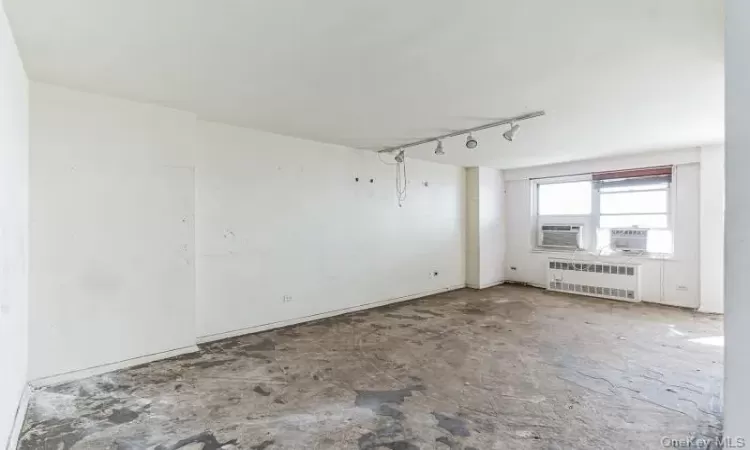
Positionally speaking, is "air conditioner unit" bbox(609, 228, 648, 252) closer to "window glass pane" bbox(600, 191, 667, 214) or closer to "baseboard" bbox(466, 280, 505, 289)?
"window glass pane" bbox(600, 191, 667, 214)

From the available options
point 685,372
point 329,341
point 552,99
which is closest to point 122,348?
point 329,341

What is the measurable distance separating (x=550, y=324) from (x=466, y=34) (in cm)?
386

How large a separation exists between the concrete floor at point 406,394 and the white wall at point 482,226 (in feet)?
8.98

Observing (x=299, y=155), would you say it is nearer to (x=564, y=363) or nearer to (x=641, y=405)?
(x=564, y=363)

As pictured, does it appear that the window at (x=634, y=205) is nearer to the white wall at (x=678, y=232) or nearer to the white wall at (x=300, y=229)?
the white wall at (x=678, y=232)

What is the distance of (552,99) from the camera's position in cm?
329

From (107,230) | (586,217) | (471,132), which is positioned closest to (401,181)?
(471,132)

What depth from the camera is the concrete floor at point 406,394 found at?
7.30ft

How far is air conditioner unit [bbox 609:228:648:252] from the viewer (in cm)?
601

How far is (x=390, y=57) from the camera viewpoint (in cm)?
246

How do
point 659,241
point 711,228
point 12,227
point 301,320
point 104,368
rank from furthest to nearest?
point 659,241 → point 711,228 → point 301,320 → point 104,368 → point 12,227

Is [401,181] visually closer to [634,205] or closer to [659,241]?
[634,205]

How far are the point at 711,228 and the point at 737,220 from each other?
578cm

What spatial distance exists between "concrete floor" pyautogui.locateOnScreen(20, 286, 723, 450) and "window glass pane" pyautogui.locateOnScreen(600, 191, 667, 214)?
2.30 meters
